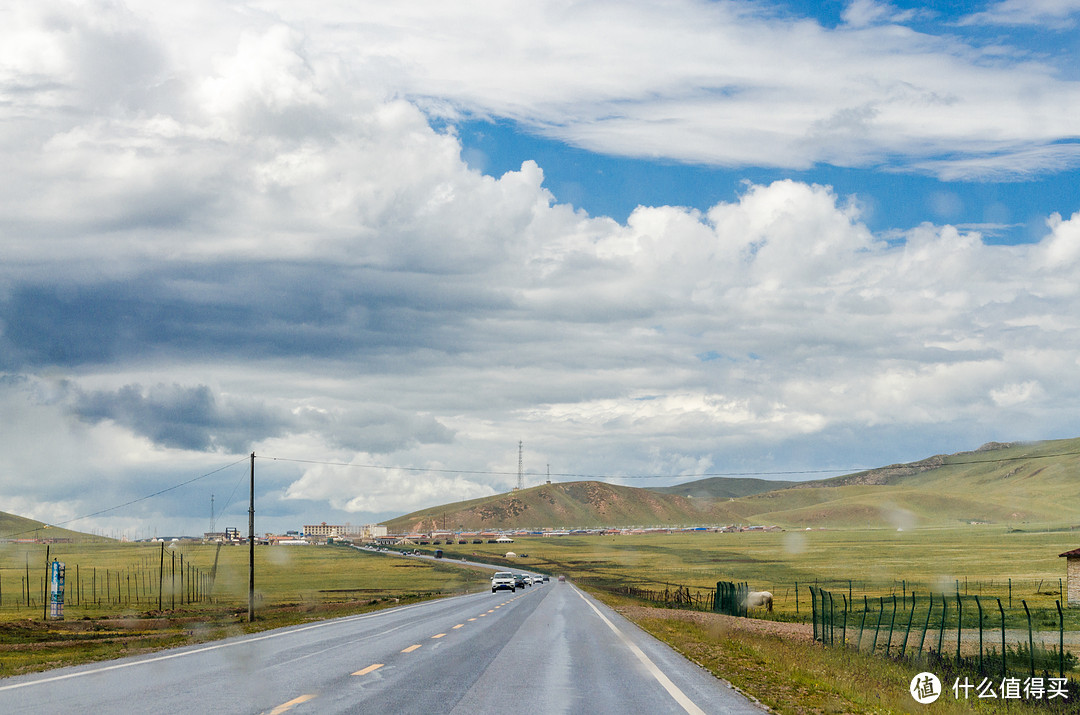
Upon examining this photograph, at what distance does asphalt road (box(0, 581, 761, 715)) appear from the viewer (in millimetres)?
12758

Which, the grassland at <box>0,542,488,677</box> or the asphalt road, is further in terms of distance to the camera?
the grassland at <box>0,542,488,677</box>

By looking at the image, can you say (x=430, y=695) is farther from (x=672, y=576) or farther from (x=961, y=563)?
(x=961, y=563)

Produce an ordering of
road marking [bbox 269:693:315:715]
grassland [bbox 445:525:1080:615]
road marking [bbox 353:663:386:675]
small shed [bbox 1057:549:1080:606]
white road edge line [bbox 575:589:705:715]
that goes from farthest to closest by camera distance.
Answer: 1. grassland [bbox 445:525:1080:615]
2. small shed [bbox 1057:549:1080:606]
3. road marking [bbox 353:663:386:675]
4. white road edge line [bbox 575:589:705:715]
5. road marking [bbox 269:693:315:715]

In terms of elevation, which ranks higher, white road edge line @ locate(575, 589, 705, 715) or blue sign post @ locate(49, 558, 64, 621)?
white road edge line @ locate(575, 589, 705, 715)

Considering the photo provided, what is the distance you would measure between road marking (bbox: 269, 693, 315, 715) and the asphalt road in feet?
0.08

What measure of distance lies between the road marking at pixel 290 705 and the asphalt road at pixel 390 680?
2 centimetres

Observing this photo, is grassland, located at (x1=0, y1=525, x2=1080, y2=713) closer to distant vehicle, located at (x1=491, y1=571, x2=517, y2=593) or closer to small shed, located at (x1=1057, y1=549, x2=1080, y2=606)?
small shed, located at (x1=1057, y1=549, x2=1080, y2=606)

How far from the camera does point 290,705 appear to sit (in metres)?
12.4

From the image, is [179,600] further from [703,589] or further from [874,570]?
[874,570]

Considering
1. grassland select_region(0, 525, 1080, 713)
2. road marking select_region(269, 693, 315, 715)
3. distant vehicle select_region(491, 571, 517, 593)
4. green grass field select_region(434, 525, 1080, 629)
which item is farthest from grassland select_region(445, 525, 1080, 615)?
road marking select_region(269, 693, 315, 715)

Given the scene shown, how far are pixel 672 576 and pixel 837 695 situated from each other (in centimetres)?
11969

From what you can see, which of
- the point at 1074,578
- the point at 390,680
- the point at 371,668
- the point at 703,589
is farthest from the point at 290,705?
the point at 703,589

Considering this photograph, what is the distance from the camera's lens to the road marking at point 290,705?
11.8 m

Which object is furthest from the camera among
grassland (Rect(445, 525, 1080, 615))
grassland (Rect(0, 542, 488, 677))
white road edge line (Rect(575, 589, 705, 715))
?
grassland (Rect(445, 525, 1080, 615))
